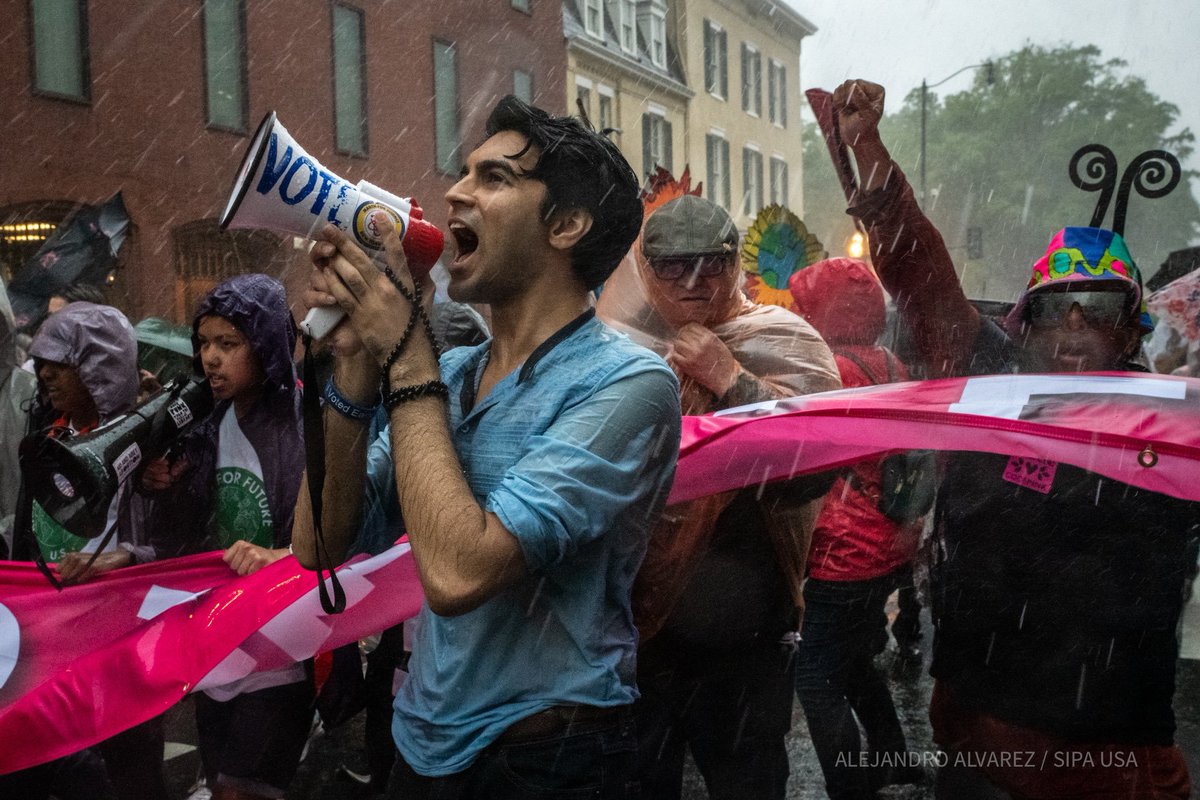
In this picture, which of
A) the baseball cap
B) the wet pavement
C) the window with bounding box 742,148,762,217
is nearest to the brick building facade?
the wet pavement

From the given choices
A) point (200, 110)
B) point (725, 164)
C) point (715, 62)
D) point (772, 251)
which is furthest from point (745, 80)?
point (772, 251)

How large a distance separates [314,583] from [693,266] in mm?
1473

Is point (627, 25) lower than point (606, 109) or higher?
higher

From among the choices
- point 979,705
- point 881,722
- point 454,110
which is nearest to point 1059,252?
point 979,705

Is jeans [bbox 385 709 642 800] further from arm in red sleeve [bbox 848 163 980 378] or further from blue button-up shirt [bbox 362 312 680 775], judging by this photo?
arm in red sleeve [bbox 848 163 980 378]

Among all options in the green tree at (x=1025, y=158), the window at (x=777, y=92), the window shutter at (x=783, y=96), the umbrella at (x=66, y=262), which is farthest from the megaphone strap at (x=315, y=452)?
the green tree at (x=1025, y=158)

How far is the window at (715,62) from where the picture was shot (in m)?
31.9

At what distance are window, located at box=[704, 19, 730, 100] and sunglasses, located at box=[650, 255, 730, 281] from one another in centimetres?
2935

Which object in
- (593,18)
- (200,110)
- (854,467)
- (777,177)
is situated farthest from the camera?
(777,177)

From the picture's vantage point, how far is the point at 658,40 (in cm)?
2977

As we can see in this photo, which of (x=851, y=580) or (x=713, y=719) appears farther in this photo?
(x=851, y=580)

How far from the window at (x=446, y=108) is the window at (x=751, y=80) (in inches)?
601

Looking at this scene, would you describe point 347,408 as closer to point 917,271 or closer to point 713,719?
point 917,271

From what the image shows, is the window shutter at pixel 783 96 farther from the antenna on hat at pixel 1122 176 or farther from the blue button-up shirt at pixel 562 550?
the blue button-up shirt at pixel 562 550
